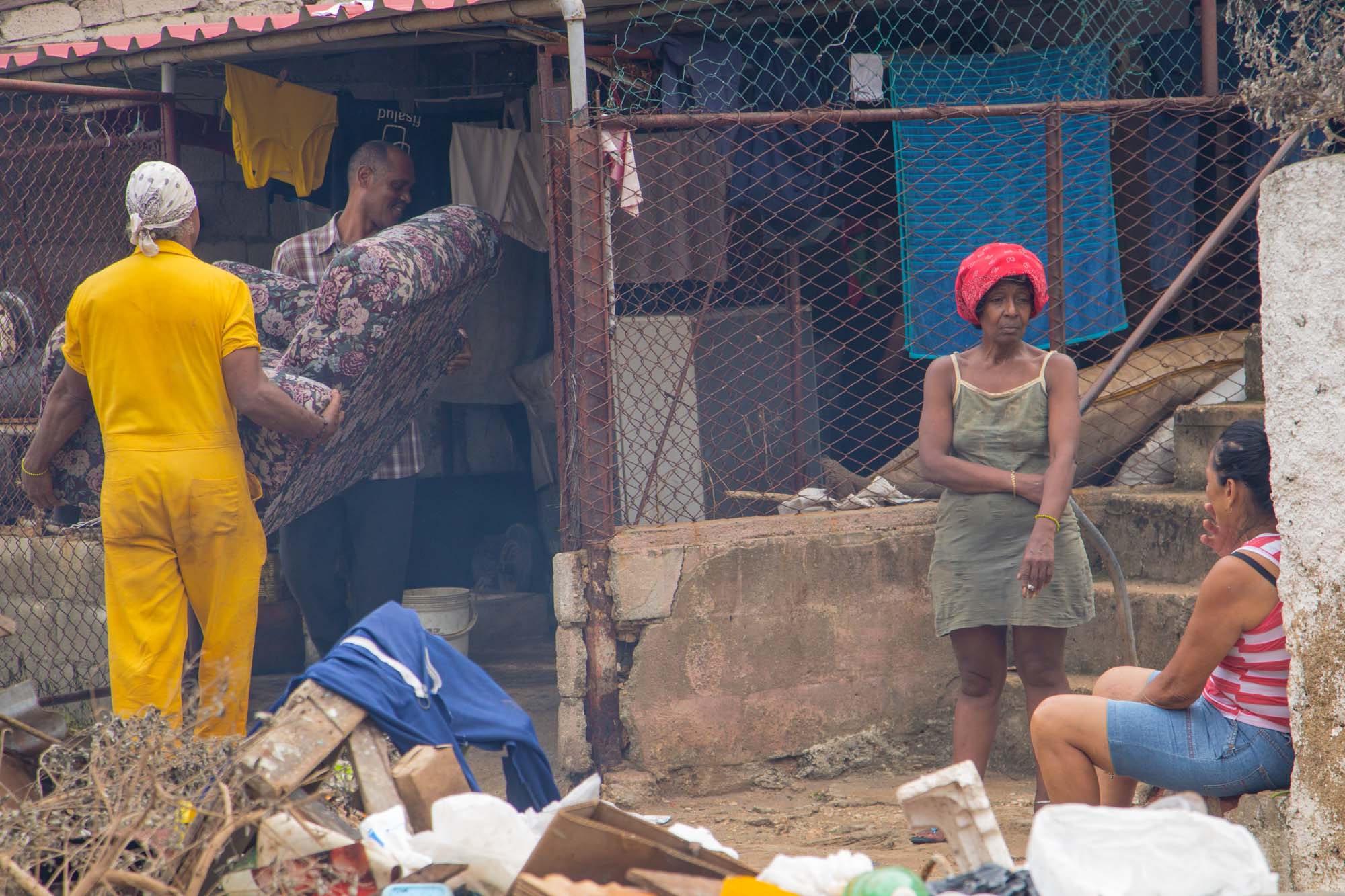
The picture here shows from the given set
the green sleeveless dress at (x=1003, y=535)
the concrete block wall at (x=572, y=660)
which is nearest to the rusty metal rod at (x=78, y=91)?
the concrete block wall at (x=572, y=660)

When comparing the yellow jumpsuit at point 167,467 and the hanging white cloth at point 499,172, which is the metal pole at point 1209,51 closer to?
the hanging white cloth at point 499,172

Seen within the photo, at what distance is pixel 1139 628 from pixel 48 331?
504cm

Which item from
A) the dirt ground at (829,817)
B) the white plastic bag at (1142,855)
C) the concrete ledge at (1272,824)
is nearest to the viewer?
the white plastic bag at (1142,855)

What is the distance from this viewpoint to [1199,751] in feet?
9.68

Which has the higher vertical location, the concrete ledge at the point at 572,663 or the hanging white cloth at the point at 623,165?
the hanging white cloth at the point at 623,165

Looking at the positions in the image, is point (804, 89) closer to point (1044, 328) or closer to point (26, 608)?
point (1044, 328)

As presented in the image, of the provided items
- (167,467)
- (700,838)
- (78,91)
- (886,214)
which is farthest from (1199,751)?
(78,91)

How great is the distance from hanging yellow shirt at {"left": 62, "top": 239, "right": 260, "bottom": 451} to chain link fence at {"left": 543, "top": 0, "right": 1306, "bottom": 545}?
1377 millimetres

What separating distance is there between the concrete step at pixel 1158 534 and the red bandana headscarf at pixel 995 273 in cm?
138

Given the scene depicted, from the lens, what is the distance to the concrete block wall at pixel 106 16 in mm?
7277

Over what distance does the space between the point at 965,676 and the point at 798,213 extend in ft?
8.12

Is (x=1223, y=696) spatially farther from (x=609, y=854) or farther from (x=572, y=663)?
(x=572, y=663)

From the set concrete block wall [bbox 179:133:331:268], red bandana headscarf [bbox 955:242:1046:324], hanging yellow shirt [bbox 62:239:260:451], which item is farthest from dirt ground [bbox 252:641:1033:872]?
concrete block wall [bbox 179:133:331:268]

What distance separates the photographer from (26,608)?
5957 mm
